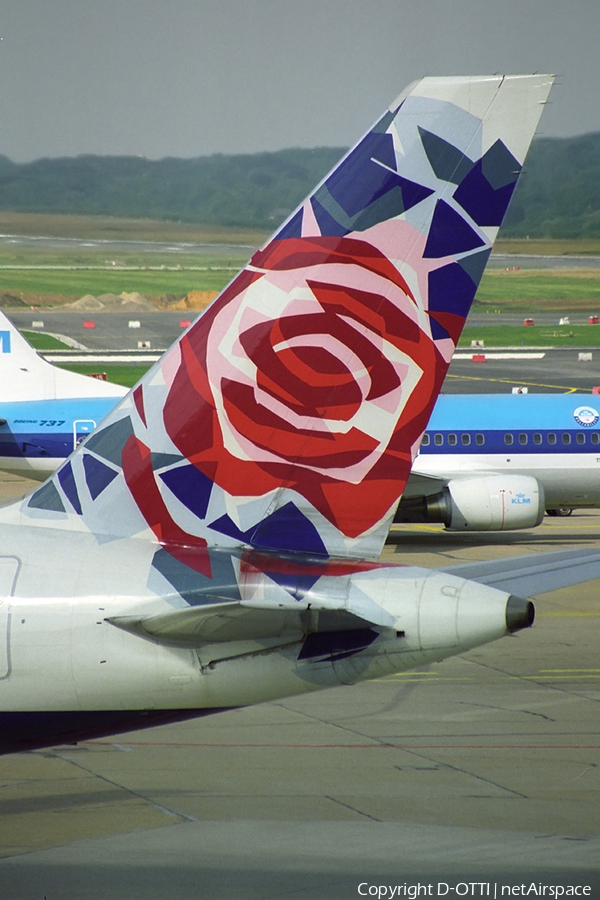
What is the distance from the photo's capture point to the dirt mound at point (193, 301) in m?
66.2

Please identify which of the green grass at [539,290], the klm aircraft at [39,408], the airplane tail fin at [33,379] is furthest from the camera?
the green grass at [539,290]

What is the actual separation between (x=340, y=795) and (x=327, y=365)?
240 inches

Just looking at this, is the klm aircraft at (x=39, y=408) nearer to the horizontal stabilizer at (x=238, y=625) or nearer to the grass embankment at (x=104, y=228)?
the horizontal stabilizer at (x=238, y=625)

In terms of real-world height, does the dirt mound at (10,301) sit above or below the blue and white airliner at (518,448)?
above

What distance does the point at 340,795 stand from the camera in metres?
13.6

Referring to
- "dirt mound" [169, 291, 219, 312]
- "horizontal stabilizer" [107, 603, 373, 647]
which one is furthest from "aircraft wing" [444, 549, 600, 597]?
"dirt mound" [169, 291, 219, 312]

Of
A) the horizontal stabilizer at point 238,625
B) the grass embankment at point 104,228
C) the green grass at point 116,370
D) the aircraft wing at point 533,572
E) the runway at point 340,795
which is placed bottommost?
the runway at point 340,795

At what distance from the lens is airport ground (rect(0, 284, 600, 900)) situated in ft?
32.3

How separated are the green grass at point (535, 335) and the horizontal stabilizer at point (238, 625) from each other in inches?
2656

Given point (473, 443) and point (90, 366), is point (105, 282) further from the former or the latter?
point (473, 443)

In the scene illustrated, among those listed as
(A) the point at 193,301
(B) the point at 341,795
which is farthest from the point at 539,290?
(B) the point at 341,795

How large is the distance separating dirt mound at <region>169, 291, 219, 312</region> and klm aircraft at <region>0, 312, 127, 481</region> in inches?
1223

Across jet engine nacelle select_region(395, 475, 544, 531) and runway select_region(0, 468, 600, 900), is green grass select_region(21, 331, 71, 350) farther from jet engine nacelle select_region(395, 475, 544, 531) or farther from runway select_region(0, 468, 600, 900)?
runway select_region(0, 468, 600, 900)

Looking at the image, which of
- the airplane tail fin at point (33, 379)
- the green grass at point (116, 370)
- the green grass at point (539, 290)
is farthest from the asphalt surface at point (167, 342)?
the airplane tail fin at point (33, 379)
